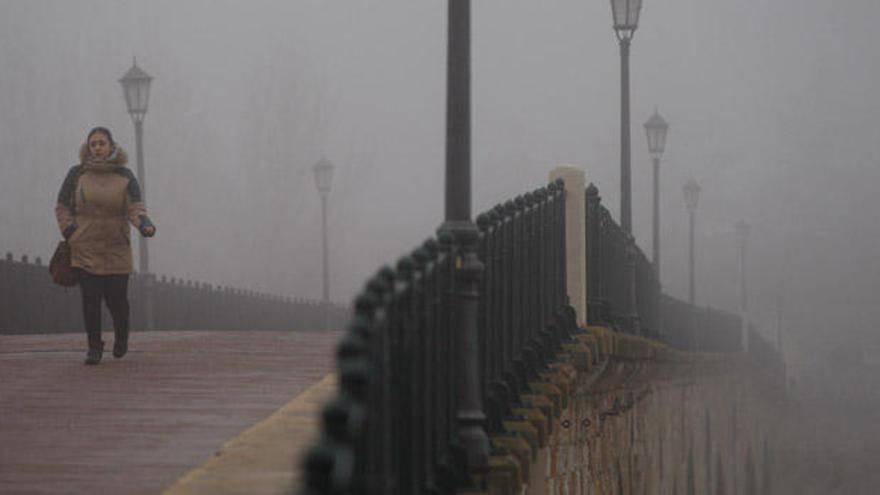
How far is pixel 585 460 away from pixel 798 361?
12683 cm

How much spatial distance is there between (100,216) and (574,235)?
3.51 meters

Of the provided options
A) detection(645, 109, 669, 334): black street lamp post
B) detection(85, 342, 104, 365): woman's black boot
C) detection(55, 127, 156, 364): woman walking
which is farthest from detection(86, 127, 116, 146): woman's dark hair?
detection(645, 109, 669, 334): black street lamp post

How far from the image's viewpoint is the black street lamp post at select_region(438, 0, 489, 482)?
7910 millimetres

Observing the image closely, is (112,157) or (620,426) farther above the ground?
(112,157)

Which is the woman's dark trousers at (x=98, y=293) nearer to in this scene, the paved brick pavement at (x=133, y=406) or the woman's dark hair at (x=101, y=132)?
the paved brick pavement at (x=133, y=406)

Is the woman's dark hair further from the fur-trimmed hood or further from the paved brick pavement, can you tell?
the paved brick pavement

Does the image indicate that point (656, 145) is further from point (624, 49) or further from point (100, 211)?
point (100, 211)

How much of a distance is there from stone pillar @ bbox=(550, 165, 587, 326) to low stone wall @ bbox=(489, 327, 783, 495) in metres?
0.34

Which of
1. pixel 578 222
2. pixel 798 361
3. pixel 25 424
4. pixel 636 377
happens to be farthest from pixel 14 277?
pixel 798 361

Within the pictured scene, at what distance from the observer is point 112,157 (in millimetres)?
12734

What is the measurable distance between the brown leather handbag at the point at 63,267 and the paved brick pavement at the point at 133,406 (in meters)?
0.68

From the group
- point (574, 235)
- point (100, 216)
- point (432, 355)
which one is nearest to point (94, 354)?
point (100, 216)

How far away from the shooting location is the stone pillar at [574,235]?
13352 mm

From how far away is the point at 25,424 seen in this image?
9.74 m
